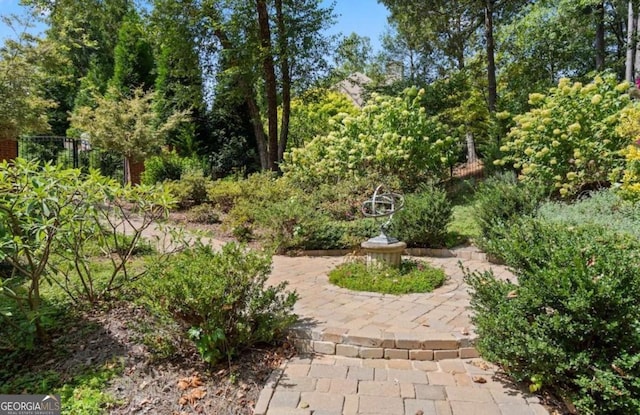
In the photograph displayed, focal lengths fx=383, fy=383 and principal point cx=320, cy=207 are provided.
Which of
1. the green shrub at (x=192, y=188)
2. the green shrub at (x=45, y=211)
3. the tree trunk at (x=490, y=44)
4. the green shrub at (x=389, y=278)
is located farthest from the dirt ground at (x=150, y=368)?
the tree trunk at (x=490, y=44)

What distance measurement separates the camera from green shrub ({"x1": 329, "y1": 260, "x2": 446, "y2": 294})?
405cm

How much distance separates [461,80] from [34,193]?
13.8 metres

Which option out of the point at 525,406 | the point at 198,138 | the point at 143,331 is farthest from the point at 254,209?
the point at 198,138

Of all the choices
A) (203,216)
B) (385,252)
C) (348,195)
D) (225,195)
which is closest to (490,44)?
(348,195)

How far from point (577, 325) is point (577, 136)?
569cm

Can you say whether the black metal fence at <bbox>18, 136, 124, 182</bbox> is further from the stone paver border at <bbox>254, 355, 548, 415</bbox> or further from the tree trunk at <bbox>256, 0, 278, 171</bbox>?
the stone paver border at <bbox>254, 355, 548, 415</bbox>

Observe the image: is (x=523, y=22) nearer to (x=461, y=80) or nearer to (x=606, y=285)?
(x=461, y=80)

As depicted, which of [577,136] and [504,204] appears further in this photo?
[577,136]

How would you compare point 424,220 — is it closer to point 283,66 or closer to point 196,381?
point 196,381

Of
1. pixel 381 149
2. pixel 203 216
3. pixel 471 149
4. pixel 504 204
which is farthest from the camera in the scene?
pixel 471 149

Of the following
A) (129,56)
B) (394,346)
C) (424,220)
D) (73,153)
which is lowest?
(394,346)

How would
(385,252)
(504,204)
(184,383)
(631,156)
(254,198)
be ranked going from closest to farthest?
1. (184,383)
2. (631,156)
3. (385,252)
4. (504,204)
5. (254,198)

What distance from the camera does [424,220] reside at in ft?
18.7

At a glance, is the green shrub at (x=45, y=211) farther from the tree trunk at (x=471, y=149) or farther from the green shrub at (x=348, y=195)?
the tree trunk at (x=471, y=149)
